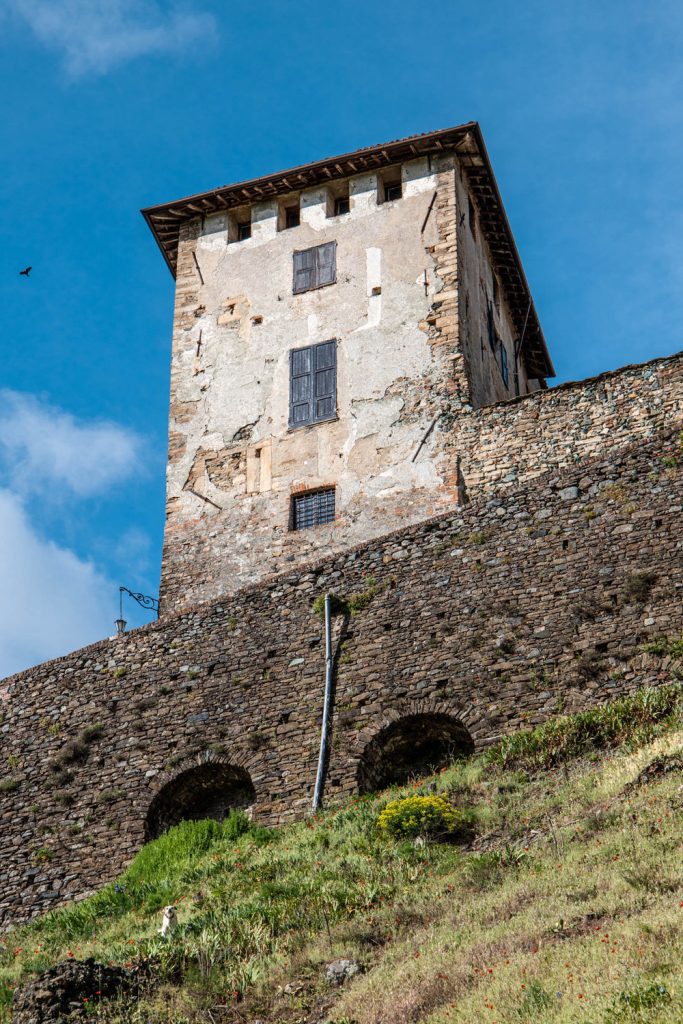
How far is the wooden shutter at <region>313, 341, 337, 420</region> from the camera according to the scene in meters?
25.1

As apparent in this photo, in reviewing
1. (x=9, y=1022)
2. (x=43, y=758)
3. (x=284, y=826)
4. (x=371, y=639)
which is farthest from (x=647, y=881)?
(x=43, y=758)

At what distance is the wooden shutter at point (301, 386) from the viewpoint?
82.8 ft

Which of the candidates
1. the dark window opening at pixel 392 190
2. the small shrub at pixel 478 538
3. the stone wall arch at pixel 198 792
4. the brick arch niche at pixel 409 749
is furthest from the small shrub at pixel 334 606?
the dark window opening at pixel 392 190

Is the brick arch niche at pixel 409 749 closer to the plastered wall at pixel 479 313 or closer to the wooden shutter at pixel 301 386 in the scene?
the plastered wall at pixel 479 313

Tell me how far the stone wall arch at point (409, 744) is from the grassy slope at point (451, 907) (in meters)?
0.79

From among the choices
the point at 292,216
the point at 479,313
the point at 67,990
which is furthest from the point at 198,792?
the point at 292,216

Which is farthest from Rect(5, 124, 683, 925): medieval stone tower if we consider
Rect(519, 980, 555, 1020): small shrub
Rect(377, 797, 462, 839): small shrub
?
Rect(519, 980, 555, 1020): small shrub

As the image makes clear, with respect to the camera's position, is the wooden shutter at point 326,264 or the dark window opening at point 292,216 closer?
the wooden shutter at point 326,264

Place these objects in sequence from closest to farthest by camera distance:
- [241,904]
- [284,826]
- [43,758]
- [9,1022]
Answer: [9,1022] → [241,904] → [284,826] → [43,758]

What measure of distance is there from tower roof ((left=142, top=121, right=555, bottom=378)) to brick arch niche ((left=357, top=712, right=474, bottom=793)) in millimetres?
14604

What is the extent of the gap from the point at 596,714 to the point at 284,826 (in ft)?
13.8

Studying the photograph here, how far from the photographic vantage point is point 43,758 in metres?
19.0

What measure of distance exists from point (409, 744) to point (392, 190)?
48.2 feet

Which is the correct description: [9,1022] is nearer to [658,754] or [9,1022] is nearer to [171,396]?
[658,754]
